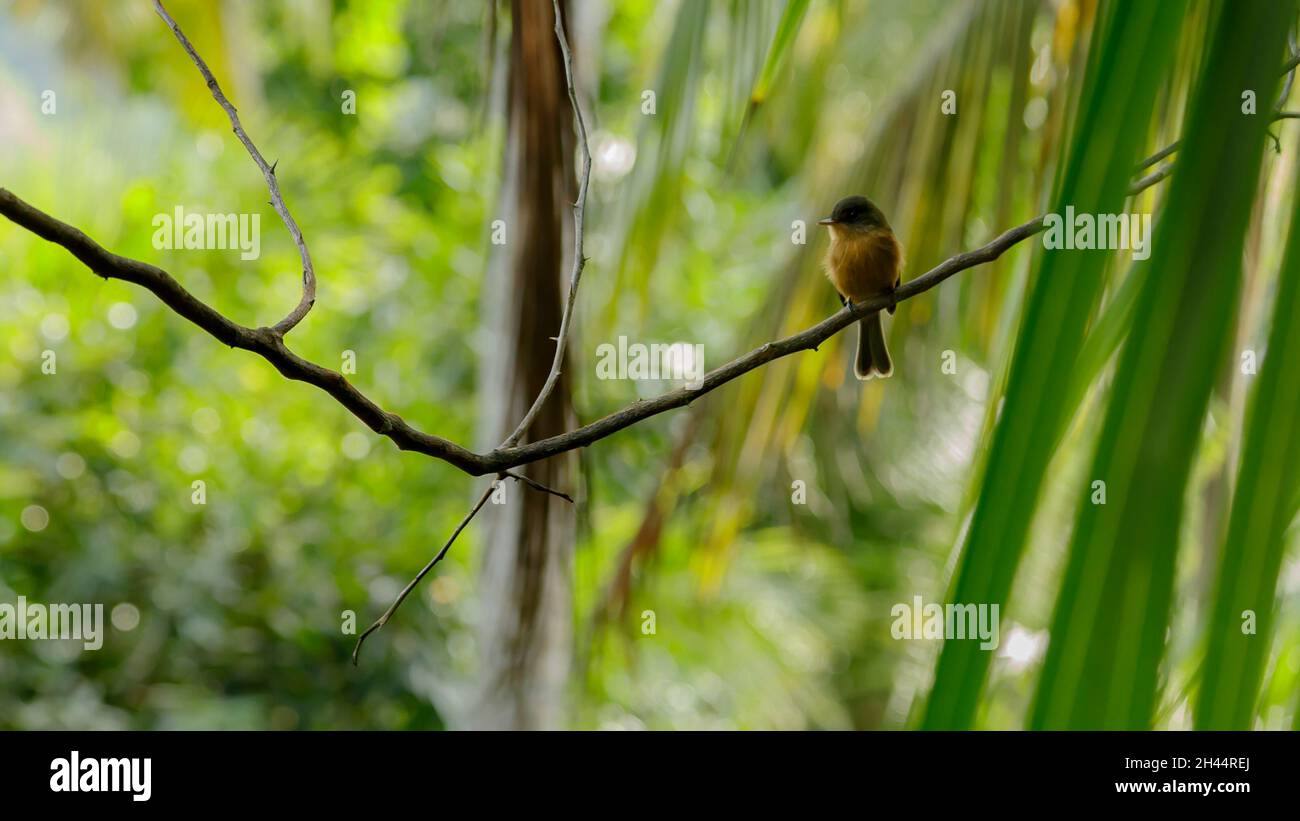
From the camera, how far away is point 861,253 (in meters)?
2.05

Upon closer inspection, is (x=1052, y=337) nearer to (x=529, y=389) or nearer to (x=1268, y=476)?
(x=1268, y=476)

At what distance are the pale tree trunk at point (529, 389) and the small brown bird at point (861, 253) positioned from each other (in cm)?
55

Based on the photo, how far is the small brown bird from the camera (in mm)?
2045

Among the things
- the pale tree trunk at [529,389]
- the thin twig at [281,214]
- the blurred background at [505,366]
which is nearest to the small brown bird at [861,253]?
the blurred background at [505,366]

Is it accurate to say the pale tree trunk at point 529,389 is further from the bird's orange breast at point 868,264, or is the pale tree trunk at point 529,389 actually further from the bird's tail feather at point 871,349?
the bird's tail feather at point 871,349

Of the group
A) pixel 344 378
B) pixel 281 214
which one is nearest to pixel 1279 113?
pixel 344 378

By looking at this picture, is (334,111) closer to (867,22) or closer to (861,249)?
(867,22)

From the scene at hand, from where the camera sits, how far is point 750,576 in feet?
16.2

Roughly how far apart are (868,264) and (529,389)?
702 millimetres

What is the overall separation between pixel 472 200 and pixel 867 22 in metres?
2.38

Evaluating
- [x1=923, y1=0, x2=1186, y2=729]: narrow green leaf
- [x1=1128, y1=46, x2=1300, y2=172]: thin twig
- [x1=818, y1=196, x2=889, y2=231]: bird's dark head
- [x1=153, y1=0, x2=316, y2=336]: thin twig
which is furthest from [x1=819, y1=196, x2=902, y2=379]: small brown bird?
[x1=923, y1=0, x2=1186, y2=729]: narrow green leaf
